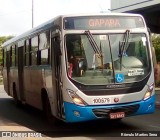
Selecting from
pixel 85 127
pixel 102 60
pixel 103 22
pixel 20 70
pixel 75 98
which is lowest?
pixel 85 127

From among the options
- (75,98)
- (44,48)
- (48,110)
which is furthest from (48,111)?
(75,98)

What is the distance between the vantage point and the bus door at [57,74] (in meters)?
11.1

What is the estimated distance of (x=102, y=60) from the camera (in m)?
10.9

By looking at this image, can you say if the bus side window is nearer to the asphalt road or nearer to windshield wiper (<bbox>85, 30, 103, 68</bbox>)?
windshield wiper (<bbox>85, 30, 103, 68</bbox>)

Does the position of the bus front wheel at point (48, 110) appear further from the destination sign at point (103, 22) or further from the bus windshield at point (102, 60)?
the destination sign at point (103, 22)

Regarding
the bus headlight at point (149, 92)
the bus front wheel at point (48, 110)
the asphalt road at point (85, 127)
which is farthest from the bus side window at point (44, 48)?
the bus headlight at point (149, 92)

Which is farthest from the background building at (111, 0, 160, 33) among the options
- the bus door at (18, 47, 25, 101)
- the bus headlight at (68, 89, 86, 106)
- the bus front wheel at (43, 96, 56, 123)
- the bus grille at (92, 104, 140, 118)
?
the bus headlight at (68, 89, 86, 106)

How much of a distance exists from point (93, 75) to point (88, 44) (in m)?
0.77

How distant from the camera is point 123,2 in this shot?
2712 cm

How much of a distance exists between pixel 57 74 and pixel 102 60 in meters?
1.19

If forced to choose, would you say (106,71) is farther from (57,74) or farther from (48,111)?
(48,111)

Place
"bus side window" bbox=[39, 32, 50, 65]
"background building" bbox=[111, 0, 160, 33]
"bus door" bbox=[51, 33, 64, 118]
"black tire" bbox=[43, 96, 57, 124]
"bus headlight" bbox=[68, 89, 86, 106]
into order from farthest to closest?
"background building" bbox=[111, 0, 160, 33]
"black tire" bbox=[43, 96, 57, 124]
"bus side window" bbox=[39, 32, 50, 65]
"bus door" bbox=[51, 33, 64, 118]
"bus headlight" bbox=[68, 89, 86, 106]

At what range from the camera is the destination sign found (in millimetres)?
11102

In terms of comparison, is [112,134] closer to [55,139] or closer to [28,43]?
[55,139]
